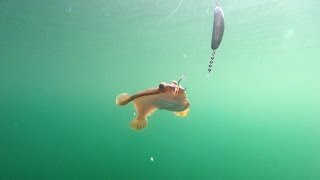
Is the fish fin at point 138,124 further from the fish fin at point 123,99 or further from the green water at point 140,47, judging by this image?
the green water at point 140,47

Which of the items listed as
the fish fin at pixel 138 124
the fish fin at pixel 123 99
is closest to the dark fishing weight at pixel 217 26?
the fish fin at pixel 123 99

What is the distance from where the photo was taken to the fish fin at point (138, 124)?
337 cm

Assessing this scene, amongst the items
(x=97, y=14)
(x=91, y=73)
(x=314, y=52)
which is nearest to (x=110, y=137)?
(x=91, y=73)

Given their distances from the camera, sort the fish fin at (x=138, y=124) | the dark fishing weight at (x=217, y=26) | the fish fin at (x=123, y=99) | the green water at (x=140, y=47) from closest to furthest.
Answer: the dark fishing weight at (x=217, y=26) → the fish fin at (x=123, y=99) → the fish fin at (x=138, y=124) → the green water at (x=140, y=47)

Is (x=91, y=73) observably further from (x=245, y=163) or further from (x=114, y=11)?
(x=245, y=163)

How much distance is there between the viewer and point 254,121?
554ft

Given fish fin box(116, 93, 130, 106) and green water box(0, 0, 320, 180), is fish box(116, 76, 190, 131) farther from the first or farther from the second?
green water box(0, 0, 320, 180)

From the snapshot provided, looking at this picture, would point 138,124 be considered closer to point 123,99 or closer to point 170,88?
point 123,99

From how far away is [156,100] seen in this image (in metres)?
3.21

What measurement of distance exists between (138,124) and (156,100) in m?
0.35

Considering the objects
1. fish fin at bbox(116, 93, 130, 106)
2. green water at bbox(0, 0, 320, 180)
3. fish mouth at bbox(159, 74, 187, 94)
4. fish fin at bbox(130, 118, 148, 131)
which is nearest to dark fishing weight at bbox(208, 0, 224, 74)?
fish mouth at bbox(159, 74, 187, 94)

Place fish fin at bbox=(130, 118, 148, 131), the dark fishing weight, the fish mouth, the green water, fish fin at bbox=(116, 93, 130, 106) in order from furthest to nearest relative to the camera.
→ the green water < fish fin at bbox=(130, 118, 148, 131) < fish fin at bbox=(116, 93, 130, 106) < the fish mouth < the dark fishing weight

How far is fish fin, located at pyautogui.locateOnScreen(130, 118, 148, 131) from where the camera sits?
11.1 feet

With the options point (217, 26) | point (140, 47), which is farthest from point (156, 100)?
point (140, 47)
